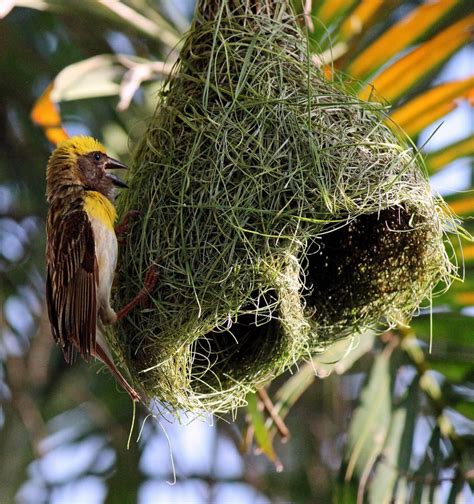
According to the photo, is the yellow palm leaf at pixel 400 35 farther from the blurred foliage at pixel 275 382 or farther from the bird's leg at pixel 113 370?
the bird's leg at pixel 113 370

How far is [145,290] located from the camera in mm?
2680

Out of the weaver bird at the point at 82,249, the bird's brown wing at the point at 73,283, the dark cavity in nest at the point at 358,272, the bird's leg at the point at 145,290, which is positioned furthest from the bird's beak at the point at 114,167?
the dark cavity in nest at the point at 358,272

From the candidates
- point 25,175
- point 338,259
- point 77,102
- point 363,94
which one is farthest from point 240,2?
point 25,175

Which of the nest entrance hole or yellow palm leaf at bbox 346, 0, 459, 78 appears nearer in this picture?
the nest entrance hole

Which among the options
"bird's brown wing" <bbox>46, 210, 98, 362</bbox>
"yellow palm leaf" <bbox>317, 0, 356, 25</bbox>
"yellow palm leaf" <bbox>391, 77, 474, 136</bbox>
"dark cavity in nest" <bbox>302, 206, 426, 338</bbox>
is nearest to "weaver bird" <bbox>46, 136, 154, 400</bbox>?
"bird's brown wing" <bbox>46, 210, 98, 362</bbox>

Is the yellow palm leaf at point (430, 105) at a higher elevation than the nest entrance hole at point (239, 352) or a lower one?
higher

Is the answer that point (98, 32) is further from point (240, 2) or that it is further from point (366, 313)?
point (366, 313)

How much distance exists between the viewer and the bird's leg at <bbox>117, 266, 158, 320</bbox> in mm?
2682

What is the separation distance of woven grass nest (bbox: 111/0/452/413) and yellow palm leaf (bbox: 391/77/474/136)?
41 centimetres

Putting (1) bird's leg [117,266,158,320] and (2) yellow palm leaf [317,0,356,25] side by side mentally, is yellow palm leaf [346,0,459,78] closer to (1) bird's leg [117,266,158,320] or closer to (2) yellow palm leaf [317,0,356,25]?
(2) yellow palm leaf [317,0,356,25]

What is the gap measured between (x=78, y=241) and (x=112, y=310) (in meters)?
0.26

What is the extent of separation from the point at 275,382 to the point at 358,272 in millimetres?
1907

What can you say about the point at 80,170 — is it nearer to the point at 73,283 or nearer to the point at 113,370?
the point at 73,283

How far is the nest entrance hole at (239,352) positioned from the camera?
2857 mm
